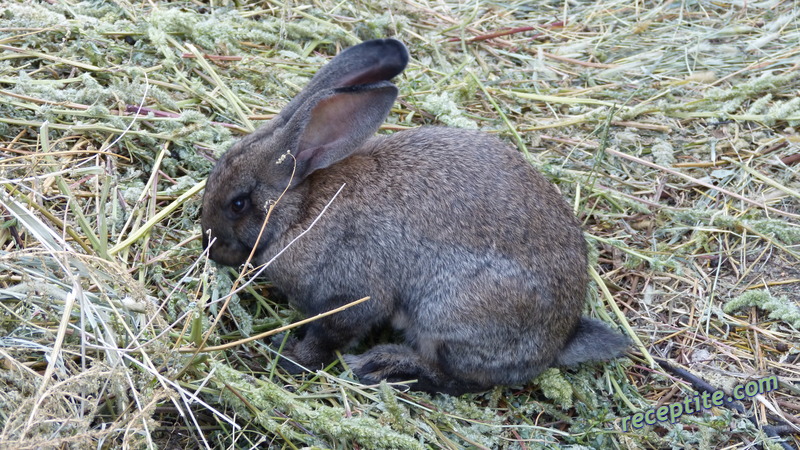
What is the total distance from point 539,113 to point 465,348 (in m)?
2.44

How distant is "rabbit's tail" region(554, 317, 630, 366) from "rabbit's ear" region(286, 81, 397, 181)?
1610mm

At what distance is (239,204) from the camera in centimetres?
414

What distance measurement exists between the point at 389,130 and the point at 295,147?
1413mm

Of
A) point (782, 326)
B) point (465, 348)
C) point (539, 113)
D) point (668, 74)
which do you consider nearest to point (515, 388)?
point (465, 348)

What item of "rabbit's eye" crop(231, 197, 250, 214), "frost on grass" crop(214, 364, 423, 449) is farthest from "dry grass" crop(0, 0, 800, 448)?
"rabbit's eye" crop(231, 197, 250, 214)

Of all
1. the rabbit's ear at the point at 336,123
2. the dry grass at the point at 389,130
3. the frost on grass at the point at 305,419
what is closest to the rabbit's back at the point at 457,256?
the rabbit's ear at the point at 336,123

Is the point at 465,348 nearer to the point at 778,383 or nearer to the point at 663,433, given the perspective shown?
the point at 663,433

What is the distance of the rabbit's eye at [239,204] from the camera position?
13.6 ft

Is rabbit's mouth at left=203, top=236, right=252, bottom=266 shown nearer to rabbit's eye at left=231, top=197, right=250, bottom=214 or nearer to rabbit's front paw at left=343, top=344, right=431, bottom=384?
rabbit's eye at left=231, top=197, right=250, bottom=214

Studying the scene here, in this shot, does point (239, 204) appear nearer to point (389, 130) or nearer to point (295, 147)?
point (295, 147)

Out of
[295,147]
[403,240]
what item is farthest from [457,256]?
[295,147]

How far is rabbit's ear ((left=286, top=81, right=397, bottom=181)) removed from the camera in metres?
3.92

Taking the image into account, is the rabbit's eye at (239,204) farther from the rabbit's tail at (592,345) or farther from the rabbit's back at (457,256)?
the rabbit's tail at (592,345)

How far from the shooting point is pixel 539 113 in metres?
5.84
